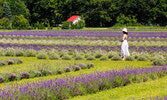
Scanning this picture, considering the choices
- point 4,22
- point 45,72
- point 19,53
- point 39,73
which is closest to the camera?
point 39,73

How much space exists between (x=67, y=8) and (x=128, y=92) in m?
76.4

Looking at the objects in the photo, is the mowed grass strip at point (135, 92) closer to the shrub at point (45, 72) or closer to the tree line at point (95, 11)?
the shrub at point (45, 72)

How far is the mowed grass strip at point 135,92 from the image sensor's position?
8211mm

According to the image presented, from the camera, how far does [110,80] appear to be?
945 cm

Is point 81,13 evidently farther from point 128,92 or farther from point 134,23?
point 128,92

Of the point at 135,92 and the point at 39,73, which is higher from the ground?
the point at 39,73

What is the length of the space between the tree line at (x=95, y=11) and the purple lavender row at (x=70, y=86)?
2315 inches

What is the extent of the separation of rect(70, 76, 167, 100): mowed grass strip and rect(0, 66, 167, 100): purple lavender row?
9.8 inches

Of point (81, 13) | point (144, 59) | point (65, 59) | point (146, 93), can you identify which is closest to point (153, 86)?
point (146, 93)

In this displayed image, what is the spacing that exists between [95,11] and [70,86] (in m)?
72.0

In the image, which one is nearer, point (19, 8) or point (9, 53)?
point (9, 53)

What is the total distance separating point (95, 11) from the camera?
79.3 metres

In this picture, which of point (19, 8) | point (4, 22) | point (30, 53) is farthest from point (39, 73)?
point (19, 8)

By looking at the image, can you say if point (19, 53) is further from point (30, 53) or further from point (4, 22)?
point (4, 22)
